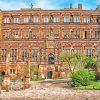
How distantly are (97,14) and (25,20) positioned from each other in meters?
21.0

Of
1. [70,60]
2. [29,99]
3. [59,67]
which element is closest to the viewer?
[29,99]

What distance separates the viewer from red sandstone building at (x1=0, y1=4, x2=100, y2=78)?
9481 cm

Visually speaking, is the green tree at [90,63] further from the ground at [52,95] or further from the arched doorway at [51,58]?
the ground at [52,95]

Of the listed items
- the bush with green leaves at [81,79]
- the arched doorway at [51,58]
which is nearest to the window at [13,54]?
the arched doorway at [51,58]

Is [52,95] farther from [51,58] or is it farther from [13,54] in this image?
[13,54]

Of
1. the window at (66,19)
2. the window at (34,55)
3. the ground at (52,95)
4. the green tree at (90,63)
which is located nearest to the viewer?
the ground at (52,95)

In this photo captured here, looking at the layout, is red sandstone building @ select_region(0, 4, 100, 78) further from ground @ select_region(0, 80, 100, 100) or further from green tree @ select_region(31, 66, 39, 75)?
ground @ select_region(0, 80, 100, 100)

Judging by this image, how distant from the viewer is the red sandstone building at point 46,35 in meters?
94.8

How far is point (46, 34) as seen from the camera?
101 metres

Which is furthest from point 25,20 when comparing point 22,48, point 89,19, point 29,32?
point 89,19

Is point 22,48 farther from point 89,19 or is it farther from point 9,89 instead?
point 9,89

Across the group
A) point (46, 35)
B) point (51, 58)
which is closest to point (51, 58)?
point (51, 58)

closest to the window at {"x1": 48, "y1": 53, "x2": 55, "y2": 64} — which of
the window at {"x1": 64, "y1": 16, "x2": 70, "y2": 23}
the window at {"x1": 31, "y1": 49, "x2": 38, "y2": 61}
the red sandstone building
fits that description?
the red sandstone building

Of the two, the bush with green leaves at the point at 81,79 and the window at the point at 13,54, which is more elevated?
the window at the point at 13,54
